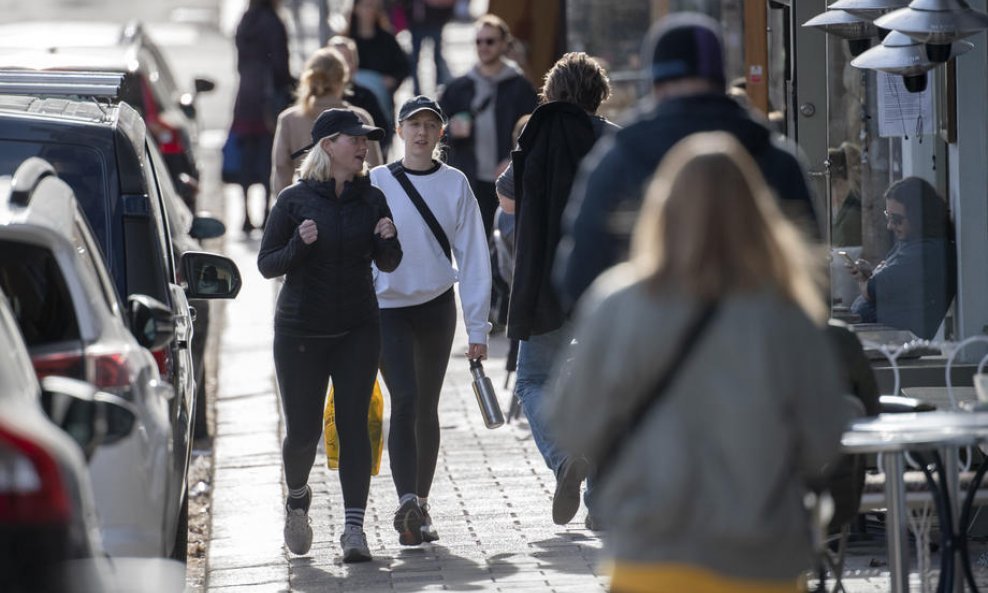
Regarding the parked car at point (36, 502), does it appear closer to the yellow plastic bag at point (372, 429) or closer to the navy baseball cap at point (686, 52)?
the navy baseball cap at point (686, 52)

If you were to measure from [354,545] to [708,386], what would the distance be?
4.07 meters

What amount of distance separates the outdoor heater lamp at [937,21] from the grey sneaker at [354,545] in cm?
279

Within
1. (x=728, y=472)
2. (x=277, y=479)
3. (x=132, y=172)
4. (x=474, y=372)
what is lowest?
(x=277, y=479)

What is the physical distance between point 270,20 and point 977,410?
12476 millimetres

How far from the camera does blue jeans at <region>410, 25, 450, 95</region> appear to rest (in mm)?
22750

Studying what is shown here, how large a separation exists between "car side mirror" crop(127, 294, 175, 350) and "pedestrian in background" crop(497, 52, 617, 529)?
6.39ft

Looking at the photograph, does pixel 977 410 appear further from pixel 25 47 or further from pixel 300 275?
pixel 25 47

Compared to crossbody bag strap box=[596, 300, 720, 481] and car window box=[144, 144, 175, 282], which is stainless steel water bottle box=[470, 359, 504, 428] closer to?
car window box=[144, 144, 175, 282]

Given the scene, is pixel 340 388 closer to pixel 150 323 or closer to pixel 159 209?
pixel 159 209

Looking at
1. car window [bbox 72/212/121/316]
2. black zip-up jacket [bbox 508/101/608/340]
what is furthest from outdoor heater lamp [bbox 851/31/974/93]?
car window [bbox 72/212/121/316]

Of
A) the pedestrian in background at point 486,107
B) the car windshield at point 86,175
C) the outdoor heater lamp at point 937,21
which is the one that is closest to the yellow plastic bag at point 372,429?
the car windshield at point 86,175

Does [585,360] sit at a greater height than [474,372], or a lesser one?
greater

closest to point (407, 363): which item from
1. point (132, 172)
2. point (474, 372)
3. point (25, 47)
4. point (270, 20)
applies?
point (474, 372)

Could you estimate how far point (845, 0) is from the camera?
8844 millimetres
